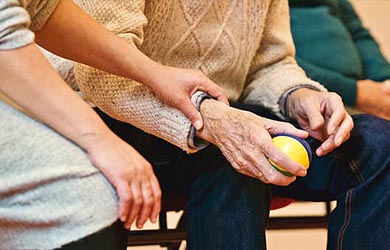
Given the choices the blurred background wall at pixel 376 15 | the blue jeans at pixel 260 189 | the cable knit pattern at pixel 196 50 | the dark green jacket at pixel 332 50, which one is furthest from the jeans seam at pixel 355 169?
the blurred background wall at pixel 376 15

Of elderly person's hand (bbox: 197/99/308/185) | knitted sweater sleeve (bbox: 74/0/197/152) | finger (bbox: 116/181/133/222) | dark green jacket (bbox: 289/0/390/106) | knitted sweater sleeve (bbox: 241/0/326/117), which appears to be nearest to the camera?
finger (bbox: 116/181/133/222)

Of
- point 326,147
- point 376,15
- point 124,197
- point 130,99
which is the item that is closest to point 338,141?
point 326,147

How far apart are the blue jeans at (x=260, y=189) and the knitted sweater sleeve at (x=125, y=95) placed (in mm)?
83

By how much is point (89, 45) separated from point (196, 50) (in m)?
0.28

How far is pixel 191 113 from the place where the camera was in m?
1.10

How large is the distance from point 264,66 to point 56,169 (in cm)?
67

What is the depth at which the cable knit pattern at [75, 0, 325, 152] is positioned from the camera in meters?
1.13

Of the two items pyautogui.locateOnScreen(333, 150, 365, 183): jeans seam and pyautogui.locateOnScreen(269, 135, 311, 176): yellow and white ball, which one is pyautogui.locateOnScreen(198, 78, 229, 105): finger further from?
pyautogui.locateOnScreen(333, 150, 365, 183): jeans seam

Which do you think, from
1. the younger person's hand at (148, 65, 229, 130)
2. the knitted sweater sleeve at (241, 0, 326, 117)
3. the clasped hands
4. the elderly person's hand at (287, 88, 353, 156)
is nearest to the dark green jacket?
the knitted sweater sleeve at (241, 0, 326, 117)

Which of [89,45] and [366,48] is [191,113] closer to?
[89,45]

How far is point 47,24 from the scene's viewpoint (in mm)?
1018

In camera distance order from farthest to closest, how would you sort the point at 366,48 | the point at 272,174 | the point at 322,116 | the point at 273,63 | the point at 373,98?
the point at 366,48
the point at 373,98
the point at 273,63
the point at 322,116
the point at 272,174

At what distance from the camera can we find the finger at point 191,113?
1.09 meters

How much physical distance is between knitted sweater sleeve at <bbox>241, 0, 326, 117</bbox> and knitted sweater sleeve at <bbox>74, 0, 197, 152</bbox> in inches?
11.7
